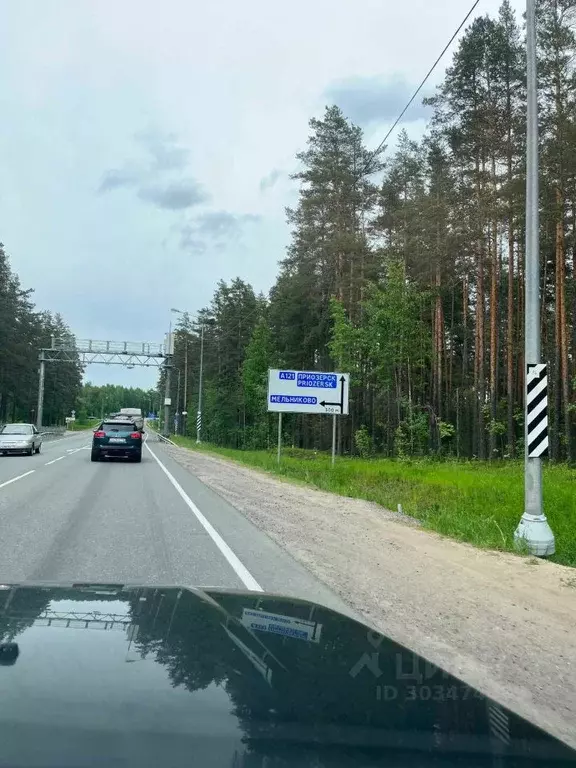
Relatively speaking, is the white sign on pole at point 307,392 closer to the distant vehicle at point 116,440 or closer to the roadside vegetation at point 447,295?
the roadside vegetation at point 447,295

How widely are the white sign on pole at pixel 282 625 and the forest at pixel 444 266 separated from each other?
77.6 ft

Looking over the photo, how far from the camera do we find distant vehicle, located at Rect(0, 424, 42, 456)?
30203 millimetres

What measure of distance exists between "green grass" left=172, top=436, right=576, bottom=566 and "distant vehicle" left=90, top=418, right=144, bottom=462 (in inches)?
227

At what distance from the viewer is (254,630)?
362cm

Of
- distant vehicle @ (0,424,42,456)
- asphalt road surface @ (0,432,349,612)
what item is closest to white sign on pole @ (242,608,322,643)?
asphalt road surface @ (0,432,349,612)

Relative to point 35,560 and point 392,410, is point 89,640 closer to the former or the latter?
point 35,560

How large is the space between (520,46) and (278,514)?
79.3 feet

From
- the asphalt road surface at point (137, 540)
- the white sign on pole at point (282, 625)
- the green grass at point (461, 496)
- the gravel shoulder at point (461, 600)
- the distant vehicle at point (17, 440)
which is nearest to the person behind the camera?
the white sign on pole at point (282, 625)

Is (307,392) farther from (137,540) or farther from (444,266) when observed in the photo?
(137,540)

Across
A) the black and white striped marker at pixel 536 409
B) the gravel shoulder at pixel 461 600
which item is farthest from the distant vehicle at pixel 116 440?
the black and white striped marker at pixel 536 409

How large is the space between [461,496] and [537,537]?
22.0ft

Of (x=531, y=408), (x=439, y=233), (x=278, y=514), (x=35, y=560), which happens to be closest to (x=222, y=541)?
(x=35, y=560)

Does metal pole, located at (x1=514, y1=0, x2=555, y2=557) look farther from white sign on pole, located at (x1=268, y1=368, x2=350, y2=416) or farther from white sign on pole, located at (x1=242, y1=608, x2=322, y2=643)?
white sign on pole, located at (x1=268, y1=368, x2=350, y2=416)

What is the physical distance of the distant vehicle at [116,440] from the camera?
27.2 m
